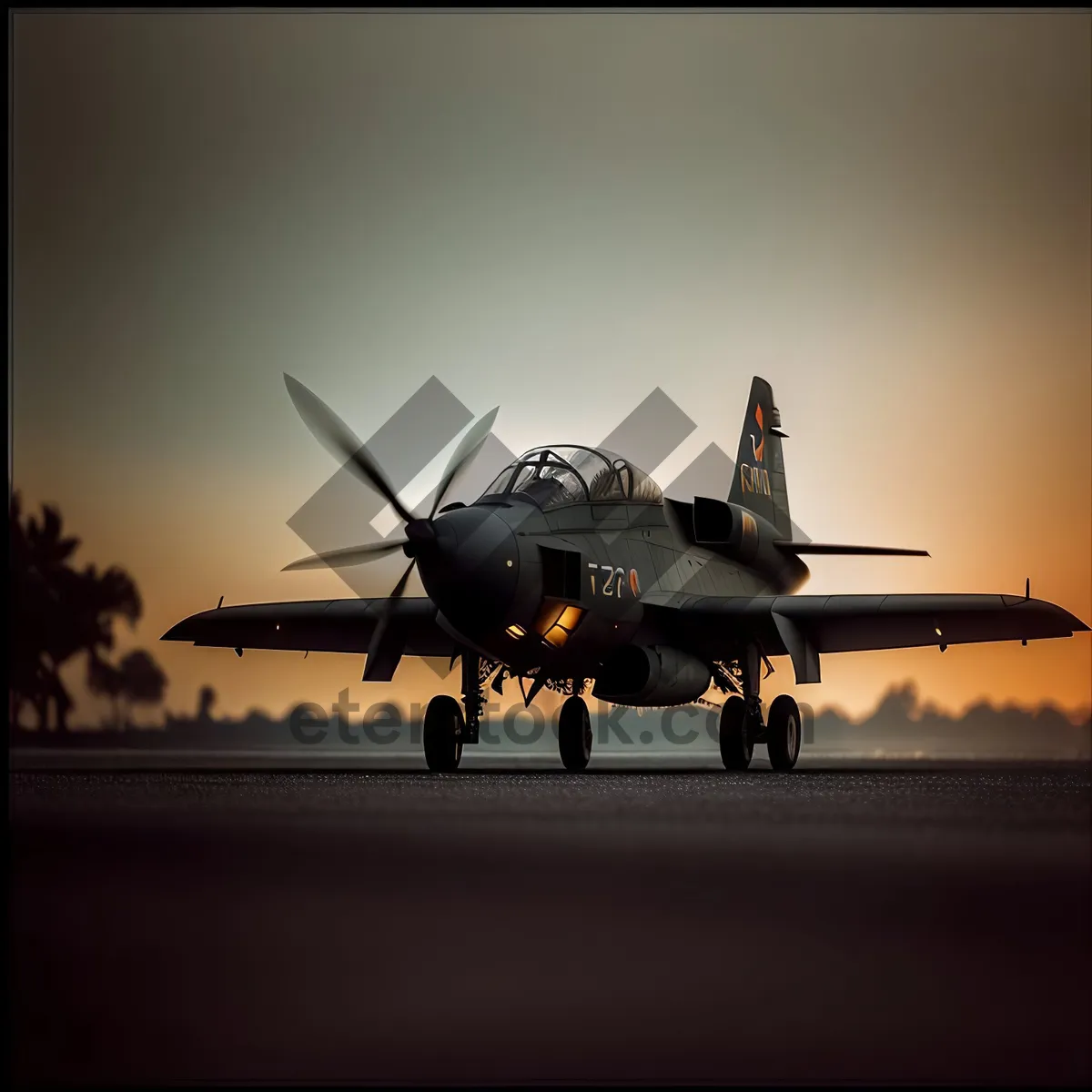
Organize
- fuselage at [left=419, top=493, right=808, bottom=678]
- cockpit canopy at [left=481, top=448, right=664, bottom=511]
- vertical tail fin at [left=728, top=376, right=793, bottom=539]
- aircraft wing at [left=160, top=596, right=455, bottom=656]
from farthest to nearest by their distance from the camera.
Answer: vertical tail fin at [left=728, top=376, right=793, bottom=539] < aircraft wing at [left=160, top=596, right=455, bottom=656] < cockpit canopy at [left=481, top=448, right=664, bottom=511] < fuselage at [left=419, top=493, right=808, bottom=678]

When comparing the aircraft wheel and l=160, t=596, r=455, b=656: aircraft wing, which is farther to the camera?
l=160, t=596, r=455, b=656: aircraft wing


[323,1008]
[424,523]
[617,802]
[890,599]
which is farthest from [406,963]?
[890,599]

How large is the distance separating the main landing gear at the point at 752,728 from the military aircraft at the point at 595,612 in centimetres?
3

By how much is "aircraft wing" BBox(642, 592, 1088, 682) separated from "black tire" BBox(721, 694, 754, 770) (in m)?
0.81

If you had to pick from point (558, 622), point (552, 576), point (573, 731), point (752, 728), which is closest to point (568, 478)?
point (552, 576)

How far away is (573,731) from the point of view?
704 inches

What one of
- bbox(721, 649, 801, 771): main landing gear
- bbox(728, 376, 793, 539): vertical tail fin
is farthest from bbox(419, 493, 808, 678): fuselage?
bbox(728, 376, 793, 539): vertical tail fin

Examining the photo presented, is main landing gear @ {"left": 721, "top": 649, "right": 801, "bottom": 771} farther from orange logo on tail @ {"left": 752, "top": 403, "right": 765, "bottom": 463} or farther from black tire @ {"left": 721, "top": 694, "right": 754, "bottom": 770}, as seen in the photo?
orange logo on tail @ {"left": 752, "top": 403, "right": 765, "bottom": 463}

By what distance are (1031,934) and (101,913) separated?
140 inches

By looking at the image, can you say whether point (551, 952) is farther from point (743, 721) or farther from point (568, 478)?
point (743, 721)

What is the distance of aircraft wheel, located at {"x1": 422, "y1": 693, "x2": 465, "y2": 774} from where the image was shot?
59.2 ft

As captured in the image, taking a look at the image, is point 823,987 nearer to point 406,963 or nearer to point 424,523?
point 406,963

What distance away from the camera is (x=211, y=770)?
1814cm

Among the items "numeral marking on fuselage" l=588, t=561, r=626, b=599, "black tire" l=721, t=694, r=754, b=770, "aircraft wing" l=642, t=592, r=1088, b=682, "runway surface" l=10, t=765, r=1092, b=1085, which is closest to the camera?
"runway surface" l=10, t=765, r=1092, b=1085
